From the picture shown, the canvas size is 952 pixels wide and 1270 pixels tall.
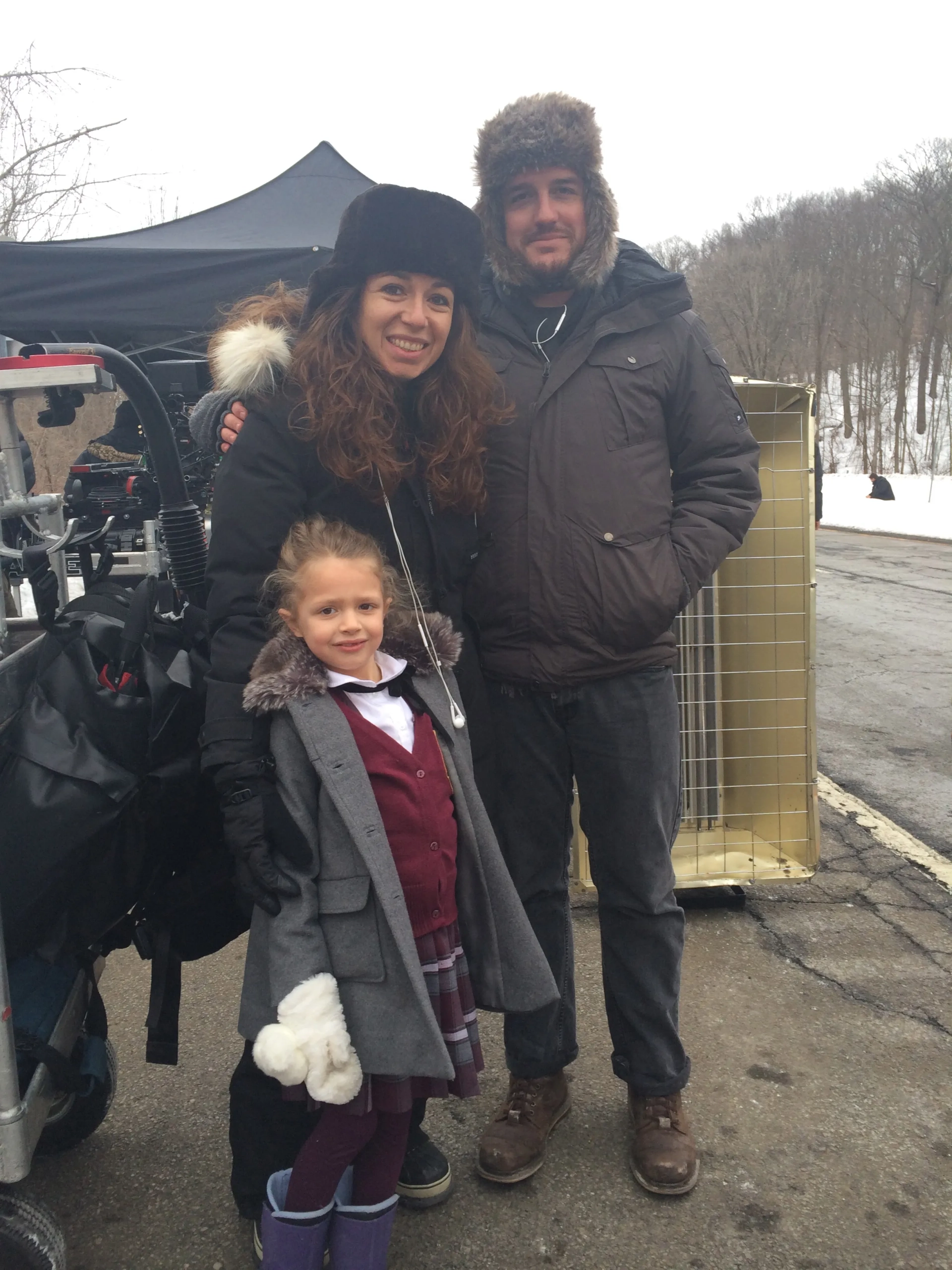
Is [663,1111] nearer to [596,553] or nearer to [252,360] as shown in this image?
[596,553]

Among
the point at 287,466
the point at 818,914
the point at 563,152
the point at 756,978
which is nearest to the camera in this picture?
the point at 287,466

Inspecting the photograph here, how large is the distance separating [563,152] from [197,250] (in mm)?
4126

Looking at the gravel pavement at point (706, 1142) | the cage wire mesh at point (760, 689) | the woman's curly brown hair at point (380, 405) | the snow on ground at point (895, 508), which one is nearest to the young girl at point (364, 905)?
the woman's curly brown hair at point (380, 405)

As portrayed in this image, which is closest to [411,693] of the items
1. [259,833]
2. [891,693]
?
[259,833]

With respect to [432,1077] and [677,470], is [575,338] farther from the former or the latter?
[432,1077]

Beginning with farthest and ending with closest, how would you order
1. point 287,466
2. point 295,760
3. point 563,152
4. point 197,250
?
point 197,250 < point 563,152 < point 287,466 < point 295,760

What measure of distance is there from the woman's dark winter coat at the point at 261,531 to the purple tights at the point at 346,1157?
2.21ft

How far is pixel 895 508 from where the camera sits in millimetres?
22469

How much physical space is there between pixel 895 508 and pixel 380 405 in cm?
2310

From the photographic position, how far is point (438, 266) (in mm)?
1889

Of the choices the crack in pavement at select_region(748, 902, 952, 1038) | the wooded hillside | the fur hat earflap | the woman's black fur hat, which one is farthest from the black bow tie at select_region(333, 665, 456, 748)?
the wooded hillside

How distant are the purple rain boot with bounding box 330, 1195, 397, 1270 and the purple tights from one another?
0.02 m

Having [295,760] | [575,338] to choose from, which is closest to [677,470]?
[575,338]

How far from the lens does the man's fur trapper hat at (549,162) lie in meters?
2.09
